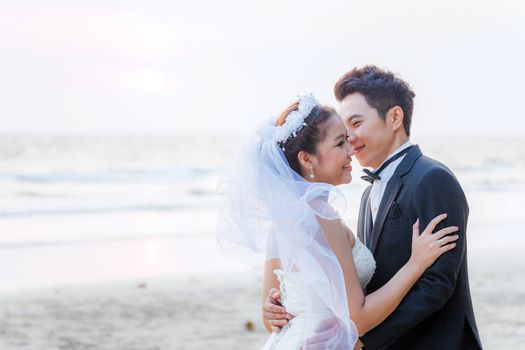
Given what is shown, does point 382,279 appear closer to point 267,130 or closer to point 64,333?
point 267,130

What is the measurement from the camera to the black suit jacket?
10.3 ft

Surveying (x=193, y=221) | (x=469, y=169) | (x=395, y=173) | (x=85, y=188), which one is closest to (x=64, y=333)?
(x=395, y=173)

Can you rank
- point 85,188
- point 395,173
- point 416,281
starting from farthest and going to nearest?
point 85,188, point 395,173, point 416,281

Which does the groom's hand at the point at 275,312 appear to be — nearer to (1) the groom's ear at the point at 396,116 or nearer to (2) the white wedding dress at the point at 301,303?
(2) the white wedding dress at the point at 301,303

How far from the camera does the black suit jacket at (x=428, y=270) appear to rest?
10.3 ft

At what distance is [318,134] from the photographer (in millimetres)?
3348

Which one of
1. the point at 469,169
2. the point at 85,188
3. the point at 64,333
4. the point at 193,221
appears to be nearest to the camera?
the point at 64,333

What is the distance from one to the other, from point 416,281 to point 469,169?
36.8 m

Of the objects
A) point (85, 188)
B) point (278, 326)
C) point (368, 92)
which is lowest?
point (85, 188)

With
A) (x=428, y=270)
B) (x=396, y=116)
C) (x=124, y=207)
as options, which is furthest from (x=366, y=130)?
(x=124, y=207)

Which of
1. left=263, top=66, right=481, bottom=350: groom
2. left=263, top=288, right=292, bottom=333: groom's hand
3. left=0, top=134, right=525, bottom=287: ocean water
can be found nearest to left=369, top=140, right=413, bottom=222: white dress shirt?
left=263, top=66, right=481, bottom=350: groom

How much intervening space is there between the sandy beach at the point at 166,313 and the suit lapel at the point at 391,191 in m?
3.94

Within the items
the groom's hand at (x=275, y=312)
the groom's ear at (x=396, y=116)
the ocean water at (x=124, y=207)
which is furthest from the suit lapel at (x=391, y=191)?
the ocean water at (x=124, y=207)

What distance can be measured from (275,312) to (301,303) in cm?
14
